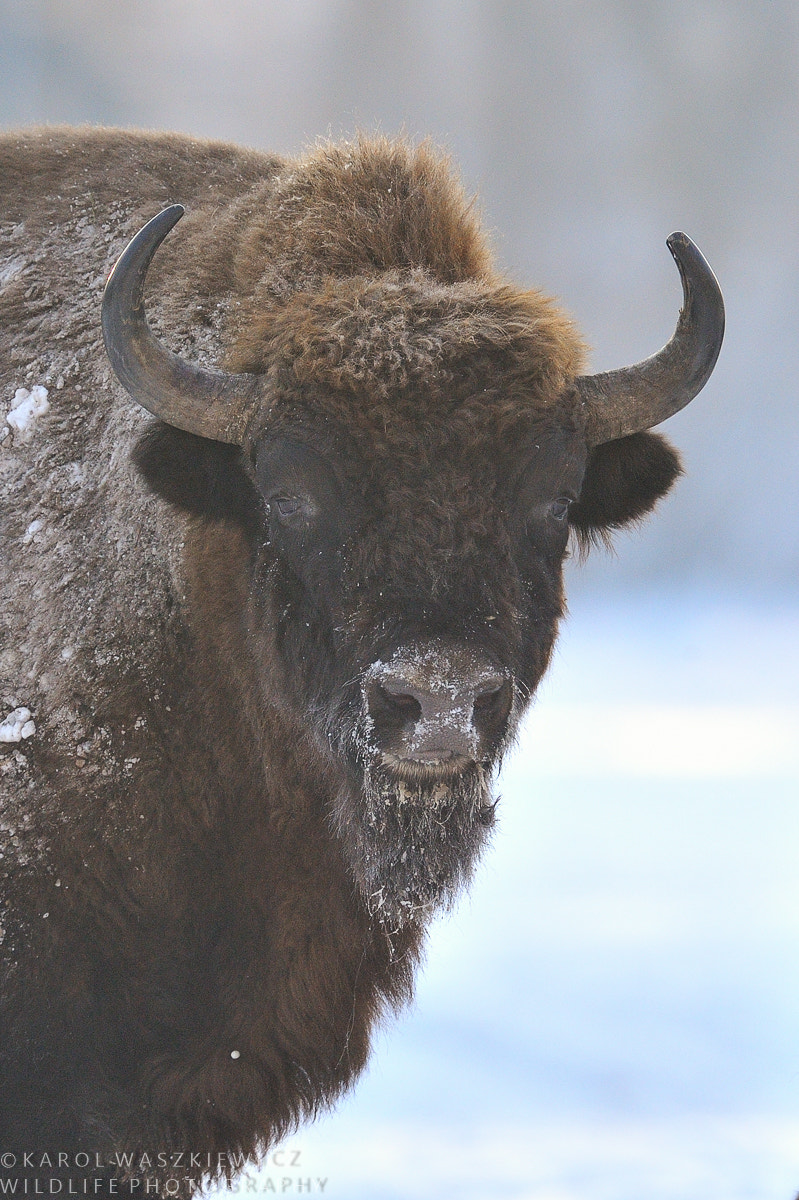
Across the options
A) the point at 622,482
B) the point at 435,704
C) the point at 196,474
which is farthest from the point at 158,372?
the point at 622,482

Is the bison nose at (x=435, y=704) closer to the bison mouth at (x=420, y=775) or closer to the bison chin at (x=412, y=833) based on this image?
the bison mouth at (x=420, y=775)

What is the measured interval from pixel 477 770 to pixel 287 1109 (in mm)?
1749

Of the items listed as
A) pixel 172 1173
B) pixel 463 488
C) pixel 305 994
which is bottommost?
pixel 172 1173

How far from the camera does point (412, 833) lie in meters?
3.93

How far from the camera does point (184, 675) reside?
4434 mm

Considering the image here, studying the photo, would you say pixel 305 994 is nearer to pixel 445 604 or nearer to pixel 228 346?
pixel 445 604

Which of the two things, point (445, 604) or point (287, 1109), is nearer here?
point (445, 604)

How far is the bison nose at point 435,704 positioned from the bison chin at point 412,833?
0.14 meters

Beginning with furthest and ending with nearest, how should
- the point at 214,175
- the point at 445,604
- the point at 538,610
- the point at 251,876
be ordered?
the point at 214,175, the point at 251,876, the point at 538,610, the point at 445,604

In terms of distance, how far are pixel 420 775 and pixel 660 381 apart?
1704mm

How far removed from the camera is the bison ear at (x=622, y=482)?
15.4ft

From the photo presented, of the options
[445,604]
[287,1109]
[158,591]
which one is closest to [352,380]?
[445,604]

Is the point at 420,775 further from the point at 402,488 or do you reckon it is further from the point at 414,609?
the point at 402,488

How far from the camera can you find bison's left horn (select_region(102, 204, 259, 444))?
3.90 meters
